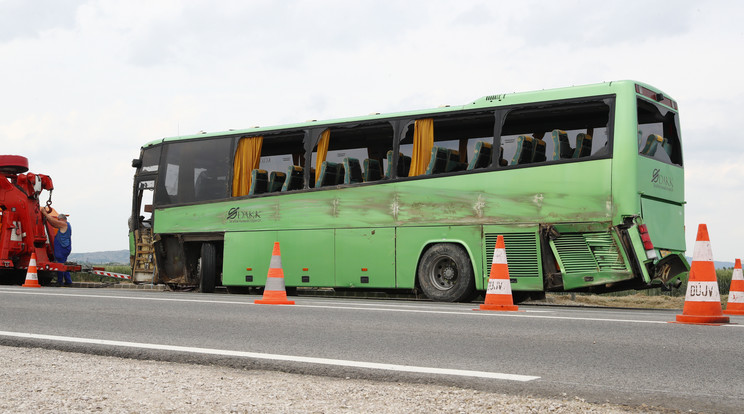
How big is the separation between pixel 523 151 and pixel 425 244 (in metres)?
2.35

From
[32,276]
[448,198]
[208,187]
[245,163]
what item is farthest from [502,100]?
[32,276]

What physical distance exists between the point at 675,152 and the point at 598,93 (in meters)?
2.06

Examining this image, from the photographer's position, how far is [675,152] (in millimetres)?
13469

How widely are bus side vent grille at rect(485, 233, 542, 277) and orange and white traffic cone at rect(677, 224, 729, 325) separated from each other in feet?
A: 15.1

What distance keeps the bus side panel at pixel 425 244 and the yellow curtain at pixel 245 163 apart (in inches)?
153

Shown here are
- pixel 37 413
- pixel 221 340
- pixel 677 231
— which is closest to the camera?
pixel 37 413

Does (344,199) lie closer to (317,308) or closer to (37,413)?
(317,308)

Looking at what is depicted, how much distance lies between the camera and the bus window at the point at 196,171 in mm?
16734

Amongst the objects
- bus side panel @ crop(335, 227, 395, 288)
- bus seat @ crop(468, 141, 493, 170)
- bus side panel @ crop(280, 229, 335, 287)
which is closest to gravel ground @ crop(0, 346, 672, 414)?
bus seat @ crop(468, 141, 493, 170)

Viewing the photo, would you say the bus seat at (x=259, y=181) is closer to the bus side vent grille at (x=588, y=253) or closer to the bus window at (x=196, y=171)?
the bus window at (x=196, y=171)

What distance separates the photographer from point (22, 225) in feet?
71.5

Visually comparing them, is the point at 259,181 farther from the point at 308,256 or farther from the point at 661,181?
the point at 661,181

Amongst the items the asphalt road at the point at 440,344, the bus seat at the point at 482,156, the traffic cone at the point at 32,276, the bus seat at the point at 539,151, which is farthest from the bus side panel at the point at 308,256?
the traffic cone at the point at 32,276

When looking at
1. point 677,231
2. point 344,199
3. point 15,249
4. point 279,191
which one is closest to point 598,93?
point 677,231
